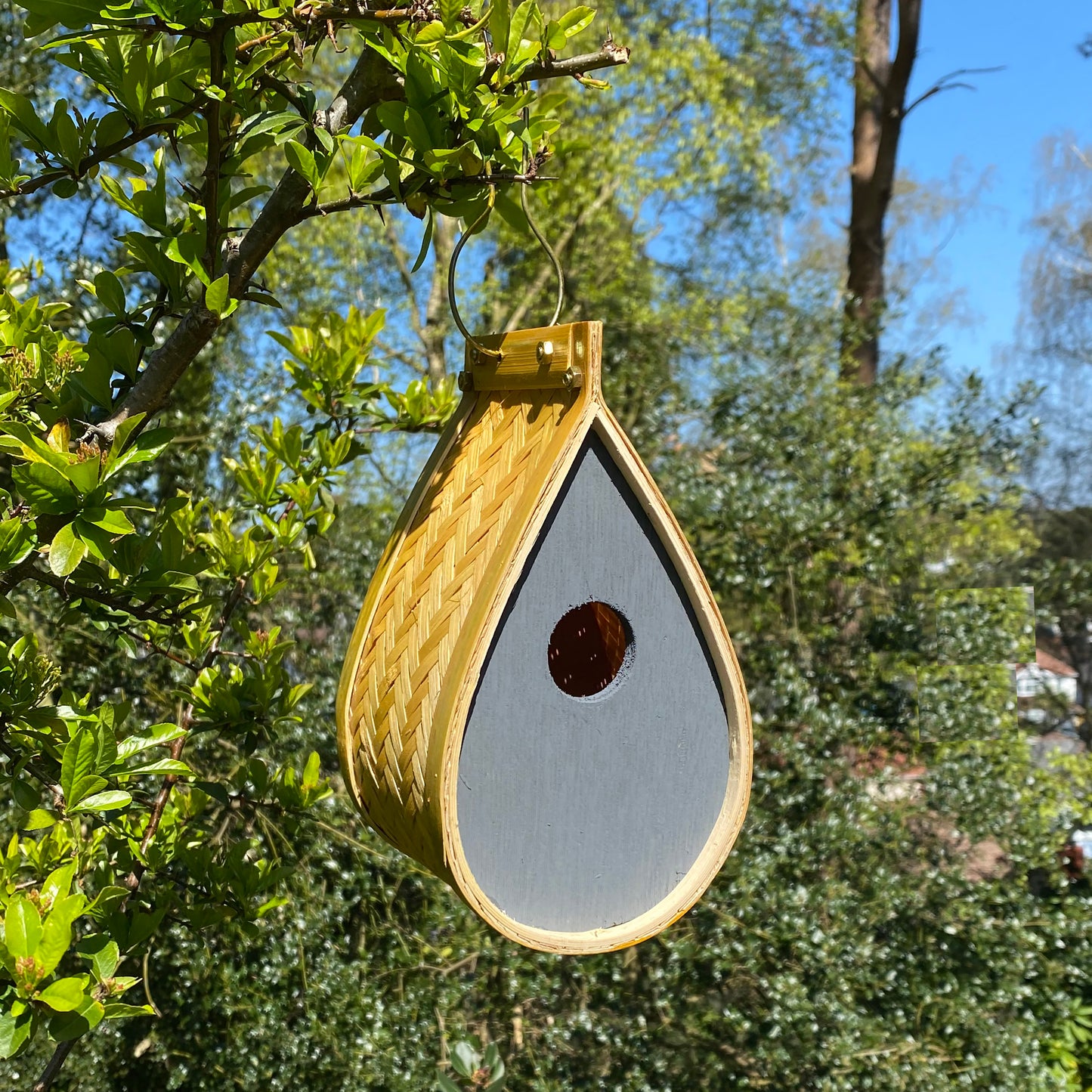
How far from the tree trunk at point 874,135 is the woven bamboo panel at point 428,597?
3.38 m

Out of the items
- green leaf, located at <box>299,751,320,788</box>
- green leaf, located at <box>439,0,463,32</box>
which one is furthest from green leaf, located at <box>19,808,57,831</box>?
green leaf, located at <box>439,0,463,32</box>

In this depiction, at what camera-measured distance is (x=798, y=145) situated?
21.1 ft

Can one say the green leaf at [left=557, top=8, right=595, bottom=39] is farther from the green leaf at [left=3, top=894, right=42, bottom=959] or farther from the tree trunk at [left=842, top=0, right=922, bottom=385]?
the tree trunk at [left=842, top=0, right=922, bottom=385]

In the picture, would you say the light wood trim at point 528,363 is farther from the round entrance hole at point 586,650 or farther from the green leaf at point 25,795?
the green leaf at point 25,795

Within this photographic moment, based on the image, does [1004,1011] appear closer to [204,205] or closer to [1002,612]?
[1002,612]

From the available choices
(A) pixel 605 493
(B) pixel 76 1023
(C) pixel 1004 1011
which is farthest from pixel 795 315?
(B) pixel 76 1023

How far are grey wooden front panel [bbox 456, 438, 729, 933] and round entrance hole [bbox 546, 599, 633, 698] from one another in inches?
12.9

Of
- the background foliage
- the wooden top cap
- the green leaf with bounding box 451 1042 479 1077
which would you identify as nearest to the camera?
the wooden top cap

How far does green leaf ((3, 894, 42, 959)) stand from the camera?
2.87 feet

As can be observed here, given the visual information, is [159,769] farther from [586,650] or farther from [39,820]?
[586,650]

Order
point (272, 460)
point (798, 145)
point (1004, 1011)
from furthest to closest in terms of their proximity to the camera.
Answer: point (798, 145) → point (1004, 1011) → point (272, 460)

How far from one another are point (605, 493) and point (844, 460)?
2469 mm

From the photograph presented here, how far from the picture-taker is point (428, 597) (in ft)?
3.75

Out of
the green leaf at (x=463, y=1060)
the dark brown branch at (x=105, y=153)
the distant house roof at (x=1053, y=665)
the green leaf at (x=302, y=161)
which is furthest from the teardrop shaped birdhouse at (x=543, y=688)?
the distant house roof at (x=1053, y=665)
